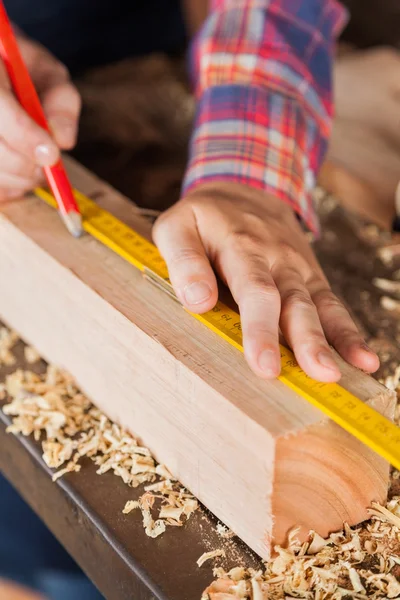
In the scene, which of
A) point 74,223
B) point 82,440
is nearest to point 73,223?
point 74,223

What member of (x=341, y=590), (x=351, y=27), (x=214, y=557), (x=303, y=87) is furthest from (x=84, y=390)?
(x=351, y=27)

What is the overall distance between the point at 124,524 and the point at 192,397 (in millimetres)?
196

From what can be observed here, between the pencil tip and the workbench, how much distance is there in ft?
0.76

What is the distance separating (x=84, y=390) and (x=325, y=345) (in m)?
0.42

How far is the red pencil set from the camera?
110 centimetres

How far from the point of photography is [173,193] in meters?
1.51

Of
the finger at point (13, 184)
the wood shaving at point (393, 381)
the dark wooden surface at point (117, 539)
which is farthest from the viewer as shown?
the finger at point (13, 184)

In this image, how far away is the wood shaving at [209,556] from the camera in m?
0.85

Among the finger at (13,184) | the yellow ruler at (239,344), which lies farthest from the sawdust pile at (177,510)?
the finger at (13,184)

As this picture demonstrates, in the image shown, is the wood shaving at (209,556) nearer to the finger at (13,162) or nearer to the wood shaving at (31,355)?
A: the wood shaving at (31,355)

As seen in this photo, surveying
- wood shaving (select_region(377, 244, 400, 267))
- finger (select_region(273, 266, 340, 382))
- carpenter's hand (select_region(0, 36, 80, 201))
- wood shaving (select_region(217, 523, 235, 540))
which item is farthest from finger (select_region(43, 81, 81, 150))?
wood shaving (select_region(217, 523, 235, 540))

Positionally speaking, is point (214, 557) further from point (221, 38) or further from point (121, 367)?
point (221, 38)

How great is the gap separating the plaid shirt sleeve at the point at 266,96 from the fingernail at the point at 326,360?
446 millimetres

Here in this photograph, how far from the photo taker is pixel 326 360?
82cm
